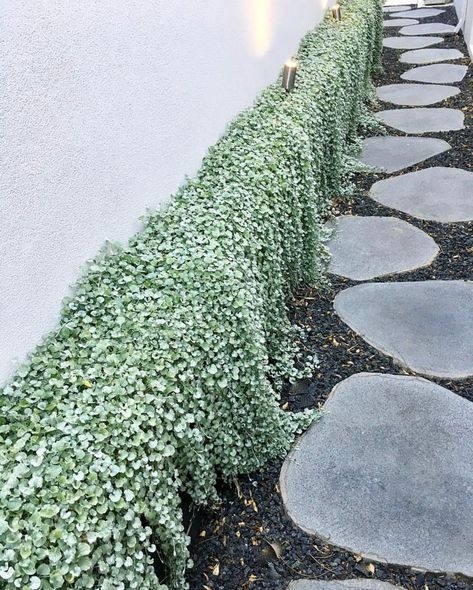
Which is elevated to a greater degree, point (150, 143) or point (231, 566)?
point (150, 143)

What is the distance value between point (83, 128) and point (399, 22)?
29.1 ft

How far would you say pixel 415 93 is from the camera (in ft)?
19.0

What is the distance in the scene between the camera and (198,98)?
264 centimetres

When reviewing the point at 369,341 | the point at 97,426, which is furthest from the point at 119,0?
the point at 369,341

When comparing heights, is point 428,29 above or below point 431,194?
above

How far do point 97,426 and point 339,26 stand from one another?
494cm

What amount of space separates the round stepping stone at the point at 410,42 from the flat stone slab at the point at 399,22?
102 cm

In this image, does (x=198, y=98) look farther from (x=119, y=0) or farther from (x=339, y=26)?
(x=339, y=26)

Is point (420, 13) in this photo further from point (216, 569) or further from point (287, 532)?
point (216, 569)

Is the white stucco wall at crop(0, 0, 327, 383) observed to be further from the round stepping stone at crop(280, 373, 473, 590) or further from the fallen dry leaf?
the round stepping stone at crop(280, 373, 473, 590)

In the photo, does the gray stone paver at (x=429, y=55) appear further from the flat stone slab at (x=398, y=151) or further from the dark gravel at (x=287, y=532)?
the dark gravel at (x=287, y=532)

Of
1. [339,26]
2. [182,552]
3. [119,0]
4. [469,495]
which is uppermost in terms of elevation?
[119,0]

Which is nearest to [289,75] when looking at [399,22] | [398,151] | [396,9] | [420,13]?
[398,151]

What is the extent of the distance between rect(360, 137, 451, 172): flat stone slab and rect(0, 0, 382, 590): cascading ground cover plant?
5.55 ft
